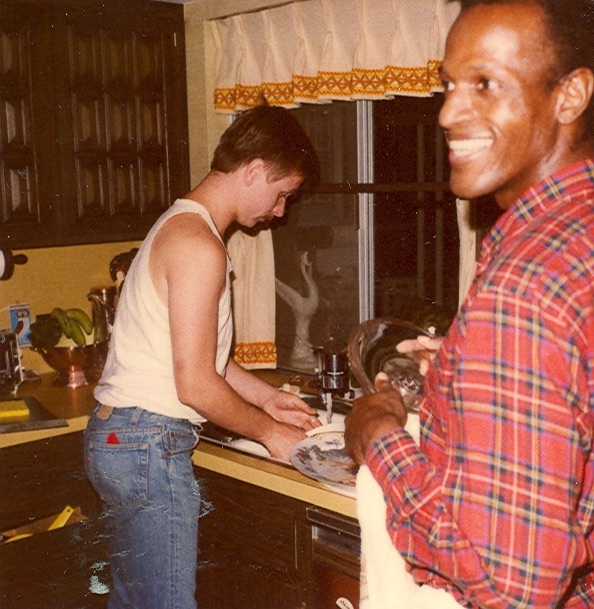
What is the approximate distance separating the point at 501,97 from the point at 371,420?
428 millimetres

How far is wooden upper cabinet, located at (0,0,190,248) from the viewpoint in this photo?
2.67m

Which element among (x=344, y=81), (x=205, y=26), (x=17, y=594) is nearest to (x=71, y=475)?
(x=17, y=594)

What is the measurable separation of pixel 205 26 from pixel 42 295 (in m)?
1.25

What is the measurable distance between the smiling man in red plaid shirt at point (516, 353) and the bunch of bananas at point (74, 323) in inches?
90.0

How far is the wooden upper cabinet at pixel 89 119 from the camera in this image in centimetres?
267

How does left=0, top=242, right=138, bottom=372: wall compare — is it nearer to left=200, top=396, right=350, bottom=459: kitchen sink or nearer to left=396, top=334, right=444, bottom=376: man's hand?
left=200, top=396, right=350, bottom=459: kitchen sink

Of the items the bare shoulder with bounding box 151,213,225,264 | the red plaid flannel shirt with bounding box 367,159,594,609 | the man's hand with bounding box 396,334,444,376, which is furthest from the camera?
the bare shoulder with bounding box 151,213,225,264

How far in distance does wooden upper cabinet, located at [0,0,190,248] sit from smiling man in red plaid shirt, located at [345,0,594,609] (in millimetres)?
2098

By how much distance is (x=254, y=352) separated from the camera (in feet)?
9.90

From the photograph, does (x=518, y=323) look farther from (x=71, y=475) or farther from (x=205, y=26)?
(x=205, y=26)

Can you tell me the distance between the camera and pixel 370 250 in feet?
9.28

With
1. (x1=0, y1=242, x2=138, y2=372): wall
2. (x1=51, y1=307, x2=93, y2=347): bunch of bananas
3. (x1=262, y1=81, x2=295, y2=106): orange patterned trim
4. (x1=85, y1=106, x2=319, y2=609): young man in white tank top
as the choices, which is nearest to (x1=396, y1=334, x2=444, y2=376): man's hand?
(x1=85, y1=106, x2=319, y2=609): young man in white tank top

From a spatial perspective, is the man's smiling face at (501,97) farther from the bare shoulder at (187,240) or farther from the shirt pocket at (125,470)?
the shirt pocket at (125,470)

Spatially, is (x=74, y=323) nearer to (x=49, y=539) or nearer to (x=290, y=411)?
(x=49, y=539)
